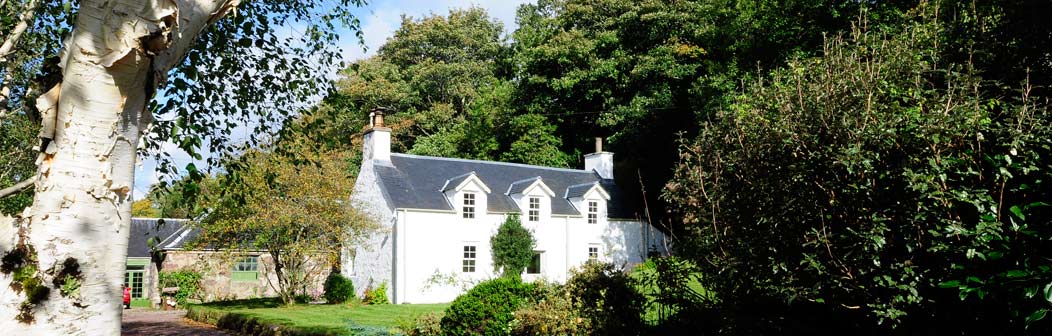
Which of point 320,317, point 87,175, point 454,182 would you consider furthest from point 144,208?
point 87,175

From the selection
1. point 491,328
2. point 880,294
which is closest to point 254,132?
point 491,328

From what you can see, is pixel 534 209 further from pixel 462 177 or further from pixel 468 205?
pixel 462 177

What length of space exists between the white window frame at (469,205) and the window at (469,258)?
3.85 ft

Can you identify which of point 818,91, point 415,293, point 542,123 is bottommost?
point 415,293

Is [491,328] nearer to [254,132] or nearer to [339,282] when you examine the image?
[254,132]

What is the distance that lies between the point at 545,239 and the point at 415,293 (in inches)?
239

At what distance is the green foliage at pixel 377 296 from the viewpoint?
971 inches

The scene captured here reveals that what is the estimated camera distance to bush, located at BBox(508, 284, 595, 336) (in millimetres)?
10273

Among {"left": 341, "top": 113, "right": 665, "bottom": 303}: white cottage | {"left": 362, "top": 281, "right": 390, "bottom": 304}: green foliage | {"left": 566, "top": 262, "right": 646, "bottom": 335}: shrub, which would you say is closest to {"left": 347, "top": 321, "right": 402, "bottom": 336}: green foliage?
{"left": 566, "top": 262, "right": 646, "bottom": 335}: shrub

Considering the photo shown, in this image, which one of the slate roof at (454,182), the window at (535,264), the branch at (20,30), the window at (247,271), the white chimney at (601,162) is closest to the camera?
the branch at (20,30)

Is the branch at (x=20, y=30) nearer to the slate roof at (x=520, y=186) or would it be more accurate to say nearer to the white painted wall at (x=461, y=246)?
the white painted wall at (x=461, y=246)

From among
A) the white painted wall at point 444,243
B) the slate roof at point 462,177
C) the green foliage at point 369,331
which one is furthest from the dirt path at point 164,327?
the slate roof at point 462,177

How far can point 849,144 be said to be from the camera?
5832 millimetres

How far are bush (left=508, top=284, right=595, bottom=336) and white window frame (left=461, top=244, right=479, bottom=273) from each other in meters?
14.9
